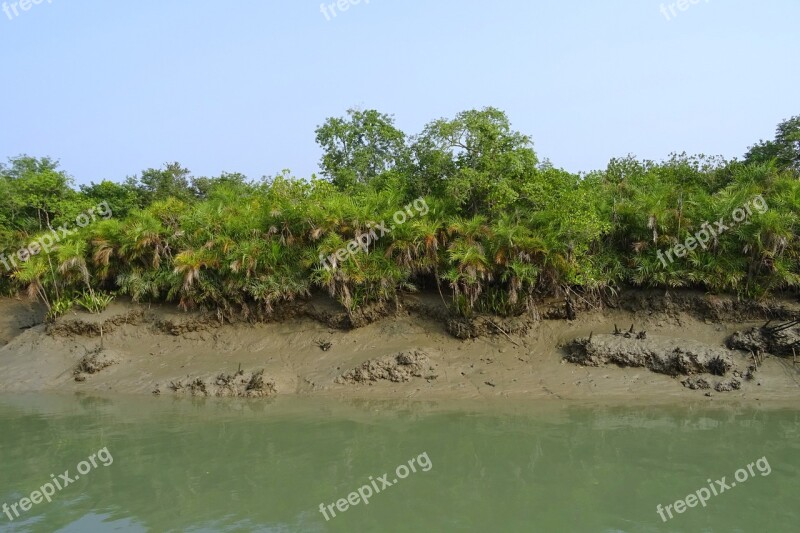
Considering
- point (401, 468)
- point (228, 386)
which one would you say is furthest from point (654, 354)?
point (228, 386)

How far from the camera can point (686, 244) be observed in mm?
13625

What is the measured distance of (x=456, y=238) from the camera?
539 inches

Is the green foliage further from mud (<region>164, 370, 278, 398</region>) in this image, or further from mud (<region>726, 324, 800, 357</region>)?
mud (<region>726, 324, 800, 357</region>)

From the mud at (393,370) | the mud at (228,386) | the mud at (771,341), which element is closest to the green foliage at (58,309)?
the mud at (228,386)

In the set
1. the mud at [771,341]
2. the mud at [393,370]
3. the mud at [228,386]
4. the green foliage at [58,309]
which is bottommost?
the mud at [771,341]

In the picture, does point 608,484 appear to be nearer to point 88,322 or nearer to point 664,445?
point 664,445

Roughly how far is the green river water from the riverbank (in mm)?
1051

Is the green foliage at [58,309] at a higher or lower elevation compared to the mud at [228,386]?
higher

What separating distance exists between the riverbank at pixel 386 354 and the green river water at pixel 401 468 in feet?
3.45

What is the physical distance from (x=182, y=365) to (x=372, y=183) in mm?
6357

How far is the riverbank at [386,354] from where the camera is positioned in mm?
12492

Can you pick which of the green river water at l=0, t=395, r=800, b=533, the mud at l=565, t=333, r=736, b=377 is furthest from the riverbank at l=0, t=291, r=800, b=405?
the green river water at l=0, t=395, r=800, b=533

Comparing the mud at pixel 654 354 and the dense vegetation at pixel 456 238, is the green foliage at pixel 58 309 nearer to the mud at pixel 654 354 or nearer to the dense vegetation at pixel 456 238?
the dense vegetation at pixel 456 238

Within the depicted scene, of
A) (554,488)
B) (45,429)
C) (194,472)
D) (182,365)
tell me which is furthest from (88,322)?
(554,488)
